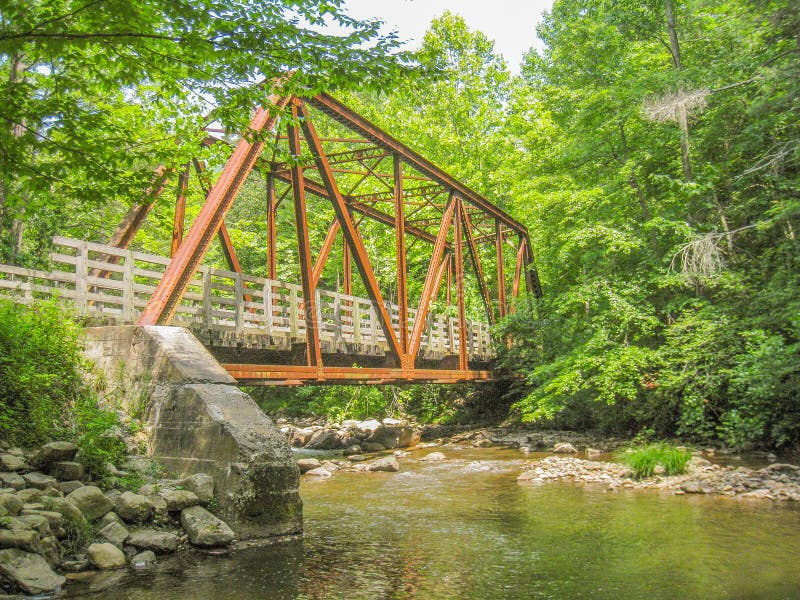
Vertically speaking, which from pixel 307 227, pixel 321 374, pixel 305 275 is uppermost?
pixel 307 227

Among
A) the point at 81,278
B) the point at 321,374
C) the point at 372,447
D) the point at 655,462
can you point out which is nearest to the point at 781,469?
the point at 655,462

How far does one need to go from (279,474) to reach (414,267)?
23312 mm

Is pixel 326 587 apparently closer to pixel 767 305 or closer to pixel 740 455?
pixel 740 455

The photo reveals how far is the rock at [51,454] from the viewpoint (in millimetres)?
5996

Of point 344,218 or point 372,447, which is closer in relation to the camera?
point 344,218

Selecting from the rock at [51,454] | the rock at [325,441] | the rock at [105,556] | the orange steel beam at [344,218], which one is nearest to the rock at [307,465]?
the orange steel beam at [344,218]

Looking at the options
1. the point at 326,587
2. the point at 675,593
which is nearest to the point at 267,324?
the point at 326,587

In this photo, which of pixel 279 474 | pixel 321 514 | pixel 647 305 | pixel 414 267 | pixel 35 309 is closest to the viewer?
pixel 279 474

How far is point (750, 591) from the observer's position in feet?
15.7

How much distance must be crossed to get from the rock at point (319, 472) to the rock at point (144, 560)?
781 centimetres

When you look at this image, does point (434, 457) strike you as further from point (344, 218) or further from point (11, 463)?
point (11, 463)

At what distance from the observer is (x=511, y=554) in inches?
240

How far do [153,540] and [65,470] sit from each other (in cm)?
125

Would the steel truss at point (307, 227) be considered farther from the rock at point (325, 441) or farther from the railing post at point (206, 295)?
the rock at point (325, 441)
